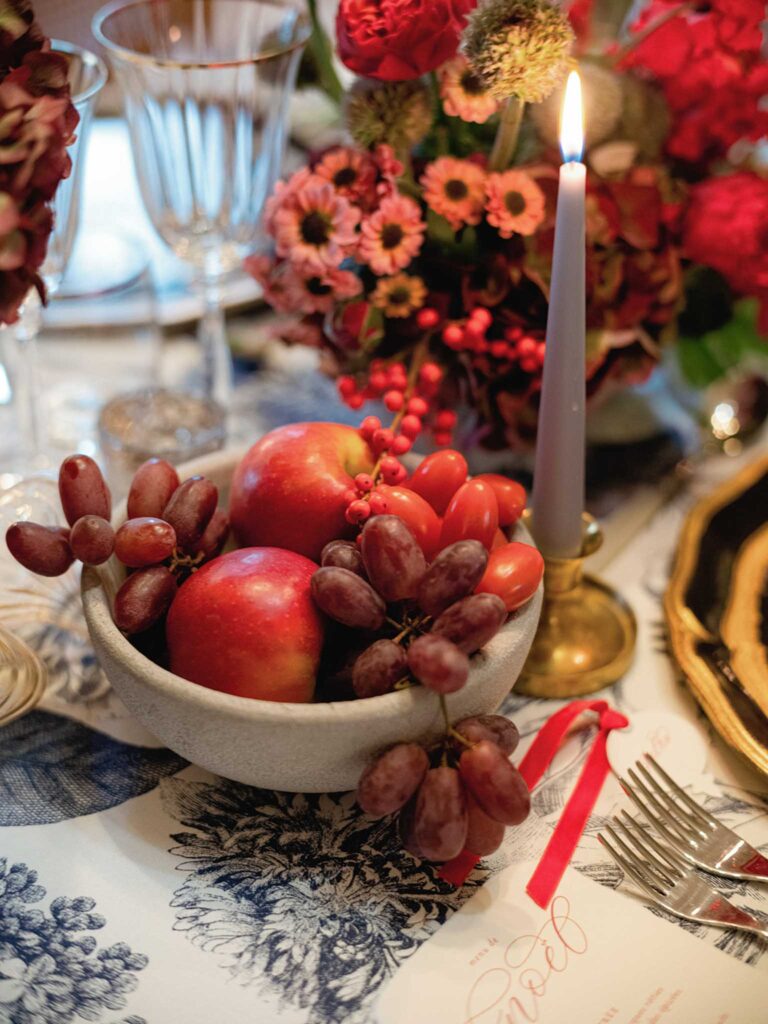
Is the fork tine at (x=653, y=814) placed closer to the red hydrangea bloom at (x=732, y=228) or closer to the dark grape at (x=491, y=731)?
the dark grape at (x=491, y=731)

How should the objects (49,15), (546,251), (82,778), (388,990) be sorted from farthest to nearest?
→ (49,15) → (546,251) → (82,778) → (388,990)

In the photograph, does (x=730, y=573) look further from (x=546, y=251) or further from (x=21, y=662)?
(x=21, y=662)

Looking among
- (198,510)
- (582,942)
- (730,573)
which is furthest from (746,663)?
(198,510)

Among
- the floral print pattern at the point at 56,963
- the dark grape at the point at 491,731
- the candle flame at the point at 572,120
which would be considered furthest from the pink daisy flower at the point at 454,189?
the floral print pattern at the point at 56,963

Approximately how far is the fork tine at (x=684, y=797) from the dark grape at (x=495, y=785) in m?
0.14

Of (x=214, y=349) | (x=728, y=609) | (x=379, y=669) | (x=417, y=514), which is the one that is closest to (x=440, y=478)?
(x=417, y=514)

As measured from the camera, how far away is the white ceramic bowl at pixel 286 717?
1.53 ft

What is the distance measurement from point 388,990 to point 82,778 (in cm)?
22

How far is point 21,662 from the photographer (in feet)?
2.03

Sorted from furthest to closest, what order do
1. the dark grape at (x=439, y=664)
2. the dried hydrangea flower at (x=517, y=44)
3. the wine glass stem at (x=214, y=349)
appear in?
the wine glass stem at (x=214, y=349)
the dried hydrangea flower at (x=517, y=44)
the dark grape at (x=439, y=664)

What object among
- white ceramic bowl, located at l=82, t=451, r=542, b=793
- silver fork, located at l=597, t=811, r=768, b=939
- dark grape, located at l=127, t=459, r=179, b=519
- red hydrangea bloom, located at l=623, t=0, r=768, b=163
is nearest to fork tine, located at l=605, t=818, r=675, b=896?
silver fork, located at l=597, t=811, r=768, b=939

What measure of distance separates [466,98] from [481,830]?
0.45m

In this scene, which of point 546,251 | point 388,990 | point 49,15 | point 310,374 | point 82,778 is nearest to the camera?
point 388,990

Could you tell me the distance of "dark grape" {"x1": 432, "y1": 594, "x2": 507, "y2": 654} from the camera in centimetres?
47
